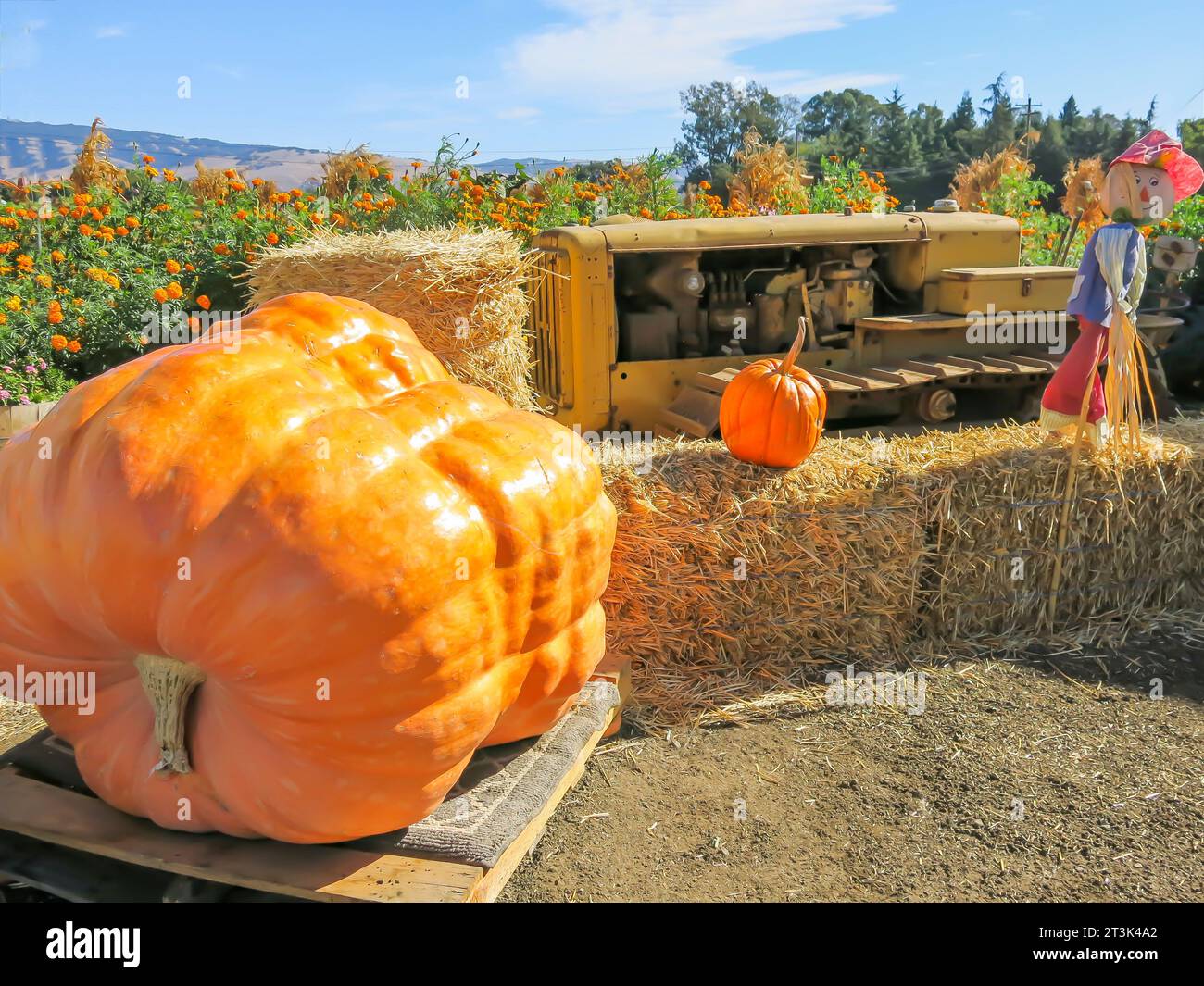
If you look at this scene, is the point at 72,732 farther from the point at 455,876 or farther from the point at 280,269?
the point at 280,269

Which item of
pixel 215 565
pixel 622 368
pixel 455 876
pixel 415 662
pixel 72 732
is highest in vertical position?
pixel 622 368

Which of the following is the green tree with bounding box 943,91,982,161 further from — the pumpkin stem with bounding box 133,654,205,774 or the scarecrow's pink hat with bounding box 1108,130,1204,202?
the pumpkin stem with bounding box 133,654,205,774

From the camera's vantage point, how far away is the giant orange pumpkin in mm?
1841

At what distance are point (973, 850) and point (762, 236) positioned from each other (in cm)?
381

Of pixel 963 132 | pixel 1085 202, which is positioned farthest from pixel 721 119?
pixel 1085 202

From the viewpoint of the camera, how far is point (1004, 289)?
6090 mm

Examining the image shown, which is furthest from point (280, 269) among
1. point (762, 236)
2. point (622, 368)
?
point (762, 236)

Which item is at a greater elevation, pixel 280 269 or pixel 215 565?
pixel 280 269

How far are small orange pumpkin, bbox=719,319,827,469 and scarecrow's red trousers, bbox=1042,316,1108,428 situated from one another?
129 centimetres

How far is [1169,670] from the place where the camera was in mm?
4121

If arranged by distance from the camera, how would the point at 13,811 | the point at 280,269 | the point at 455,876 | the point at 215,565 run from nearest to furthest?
the point at 215,565, the point at 455,876, the point at 13,811, the point at 280,269

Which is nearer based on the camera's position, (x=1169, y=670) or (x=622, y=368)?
(x=1169, y=670)
